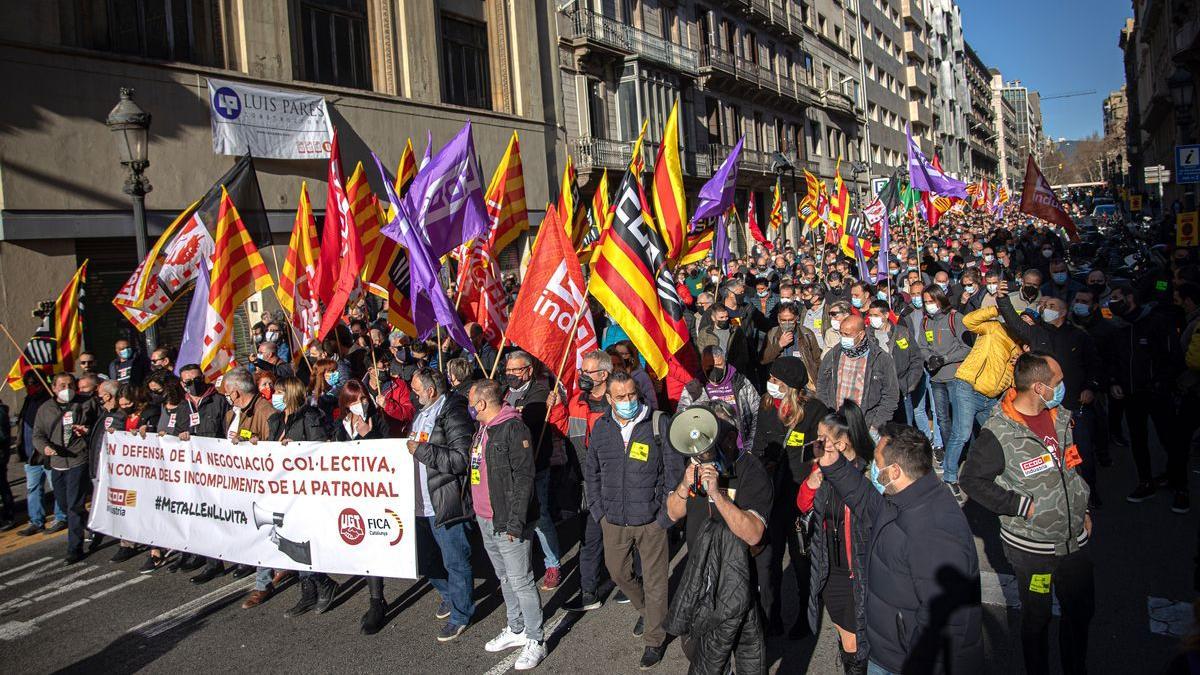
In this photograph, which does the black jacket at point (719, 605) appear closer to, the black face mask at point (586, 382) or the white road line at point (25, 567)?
the black face mask at point (586, 382)

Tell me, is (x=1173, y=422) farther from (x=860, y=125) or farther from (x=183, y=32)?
(x=860, y=125)

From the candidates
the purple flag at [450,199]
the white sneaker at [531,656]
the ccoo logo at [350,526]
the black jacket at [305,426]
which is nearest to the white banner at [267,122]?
the purple flag at [450,199]

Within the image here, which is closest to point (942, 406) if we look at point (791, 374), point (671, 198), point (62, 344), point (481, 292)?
point (671, 198)

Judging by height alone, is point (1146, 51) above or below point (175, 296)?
above

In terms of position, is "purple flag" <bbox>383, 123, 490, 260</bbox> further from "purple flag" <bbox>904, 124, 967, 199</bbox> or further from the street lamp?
"purple flag" <bbox>904, 124, 967, 199</bbox>

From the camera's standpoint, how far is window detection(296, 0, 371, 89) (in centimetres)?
1811

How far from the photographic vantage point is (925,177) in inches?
682

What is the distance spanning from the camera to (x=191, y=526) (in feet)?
22.6

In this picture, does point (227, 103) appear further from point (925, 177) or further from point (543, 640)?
point (543, 640)

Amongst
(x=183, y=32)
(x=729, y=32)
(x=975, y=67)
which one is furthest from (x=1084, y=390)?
(x=975, y=67)

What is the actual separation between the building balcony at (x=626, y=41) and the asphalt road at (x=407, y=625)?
22.1m

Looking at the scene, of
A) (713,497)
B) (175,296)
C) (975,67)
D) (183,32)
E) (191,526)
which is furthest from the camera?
(975,67)

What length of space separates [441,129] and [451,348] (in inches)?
442

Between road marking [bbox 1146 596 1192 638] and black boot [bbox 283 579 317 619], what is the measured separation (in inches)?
222
